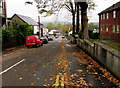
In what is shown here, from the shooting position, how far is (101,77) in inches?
285

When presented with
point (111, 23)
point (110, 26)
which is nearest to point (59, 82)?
point (111, 23)

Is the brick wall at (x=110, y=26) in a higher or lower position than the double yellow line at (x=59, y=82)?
higher

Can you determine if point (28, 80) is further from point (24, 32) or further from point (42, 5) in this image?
point (24, 32)

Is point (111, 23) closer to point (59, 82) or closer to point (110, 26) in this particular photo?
point (110, 26)

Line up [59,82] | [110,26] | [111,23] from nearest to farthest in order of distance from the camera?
1. [59,82]
2. [111,23]
3. [110,26]

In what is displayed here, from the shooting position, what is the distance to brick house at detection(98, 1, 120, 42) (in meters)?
36.1

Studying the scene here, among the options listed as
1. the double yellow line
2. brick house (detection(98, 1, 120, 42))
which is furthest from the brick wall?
the double yellow line

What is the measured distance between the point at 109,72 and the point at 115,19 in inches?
1253

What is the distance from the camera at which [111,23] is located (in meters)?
39.8

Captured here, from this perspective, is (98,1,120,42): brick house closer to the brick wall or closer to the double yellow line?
the brick wall

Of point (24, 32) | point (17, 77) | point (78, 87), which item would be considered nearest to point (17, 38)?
point (24, 32)

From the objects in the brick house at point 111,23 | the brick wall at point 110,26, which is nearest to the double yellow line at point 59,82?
the brick house at point 111,23

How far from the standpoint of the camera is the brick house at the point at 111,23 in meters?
36.1

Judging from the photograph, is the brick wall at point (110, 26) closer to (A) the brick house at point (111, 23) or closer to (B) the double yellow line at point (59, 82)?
(A) the brick house at point (111, 23)
